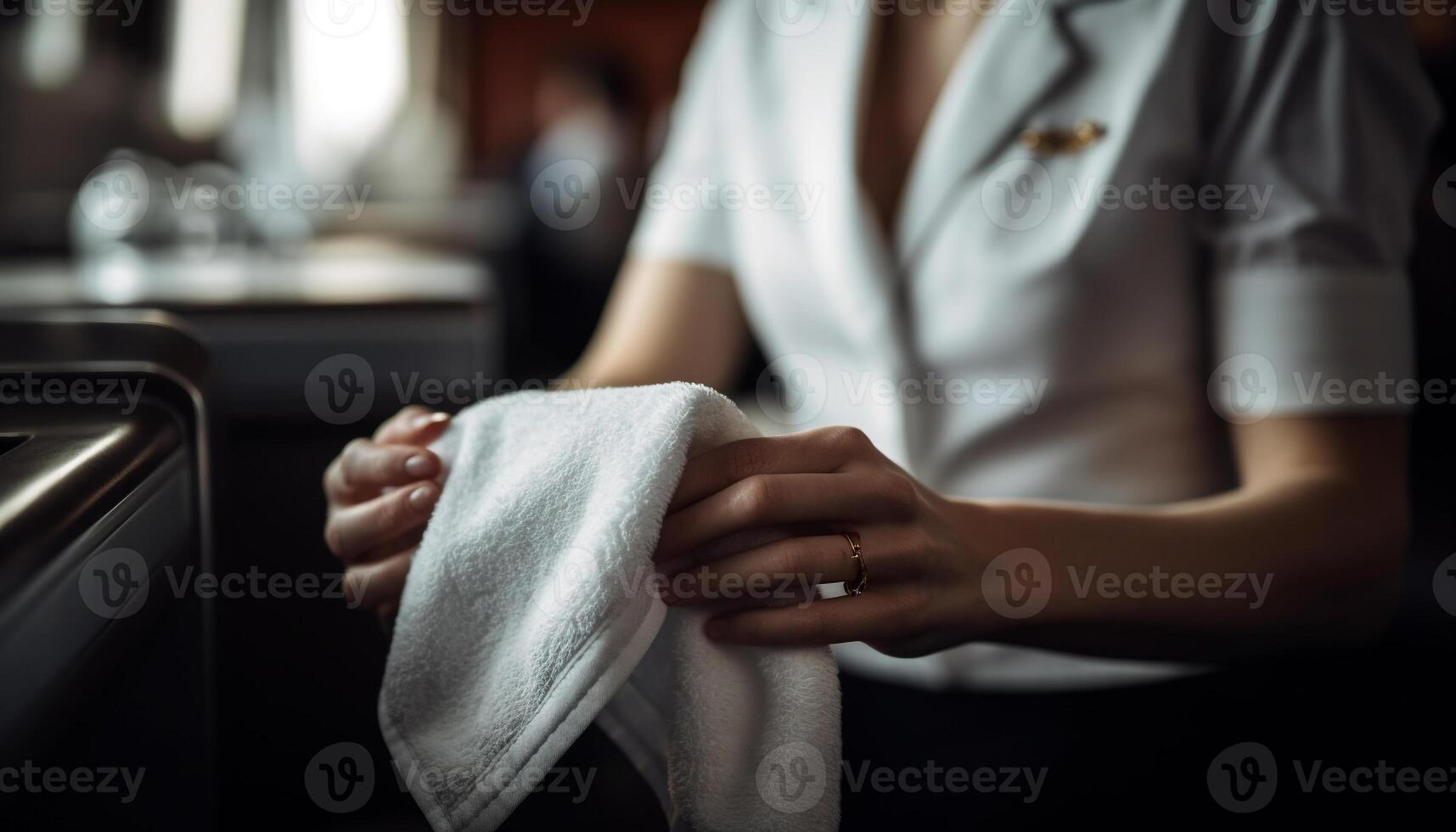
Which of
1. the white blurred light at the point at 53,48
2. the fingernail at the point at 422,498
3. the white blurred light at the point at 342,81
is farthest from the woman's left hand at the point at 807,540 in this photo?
the white blurred light at the point at 342,81

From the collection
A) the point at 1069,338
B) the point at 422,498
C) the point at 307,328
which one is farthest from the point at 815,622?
the point at 307,328

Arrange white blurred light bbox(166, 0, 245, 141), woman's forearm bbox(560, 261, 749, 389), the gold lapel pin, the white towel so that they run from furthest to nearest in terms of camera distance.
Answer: white blurred light bbox(166, 0, 245, 141) < woman's forearm bbox(560, 261, 749, 389) < the gold lapel pin < the white towel

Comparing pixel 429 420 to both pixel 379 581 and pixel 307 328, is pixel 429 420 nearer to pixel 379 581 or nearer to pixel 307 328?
pixel 379 581

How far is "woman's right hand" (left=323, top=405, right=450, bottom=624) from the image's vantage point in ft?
1.41

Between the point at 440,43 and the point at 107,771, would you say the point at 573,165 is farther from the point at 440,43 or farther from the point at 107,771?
the point at 107,771

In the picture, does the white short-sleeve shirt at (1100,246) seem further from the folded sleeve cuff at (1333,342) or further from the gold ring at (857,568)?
the gold ring at (857,568)

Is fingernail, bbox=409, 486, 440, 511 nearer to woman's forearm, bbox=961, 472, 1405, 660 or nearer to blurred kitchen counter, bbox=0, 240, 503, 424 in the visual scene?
woman's forearm, bbox=961, 472, 1405, 660

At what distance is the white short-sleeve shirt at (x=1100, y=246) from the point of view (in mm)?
532

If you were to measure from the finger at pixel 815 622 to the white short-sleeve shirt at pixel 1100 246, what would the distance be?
28 centimetres

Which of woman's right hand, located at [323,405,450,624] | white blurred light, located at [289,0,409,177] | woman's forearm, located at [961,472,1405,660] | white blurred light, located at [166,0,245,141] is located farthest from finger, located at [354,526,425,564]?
white blurred light, located at [289,0,409,177]

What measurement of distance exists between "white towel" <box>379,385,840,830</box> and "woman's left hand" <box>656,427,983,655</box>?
1 cm

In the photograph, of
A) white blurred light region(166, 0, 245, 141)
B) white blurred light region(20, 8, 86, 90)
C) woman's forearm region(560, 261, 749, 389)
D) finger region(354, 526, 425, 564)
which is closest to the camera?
finger region(354, 526, 425, 564)

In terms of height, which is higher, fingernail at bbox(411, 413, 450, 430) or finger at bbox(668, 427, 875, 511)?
finger at bbox(668, 427, 875, 511)

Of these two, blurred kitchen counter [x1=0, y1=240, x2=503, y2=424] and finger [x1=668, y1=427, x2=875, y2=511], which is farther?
blurred kitchen counter [x1=0, y1=240, x2=503, y2=424]
